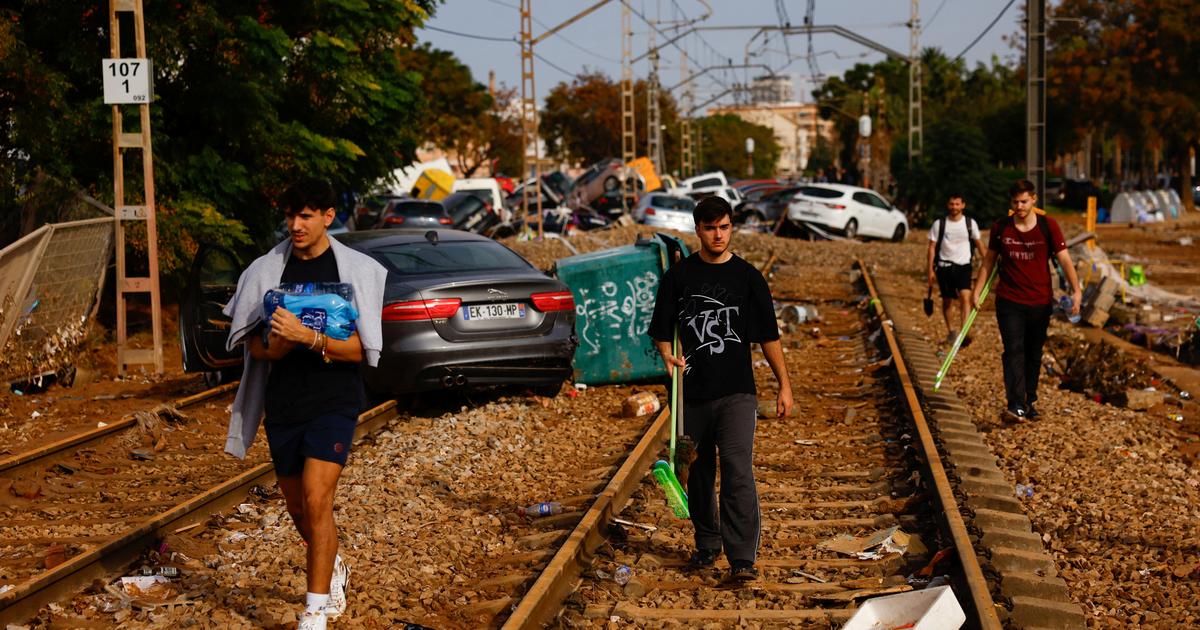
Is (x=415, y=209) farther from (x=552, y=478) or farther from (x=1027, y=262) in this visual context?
(x=552, y=478)

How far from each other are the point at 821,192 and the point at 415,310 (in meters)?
30.8

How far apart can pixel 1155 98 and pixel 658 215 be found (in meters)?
30.6

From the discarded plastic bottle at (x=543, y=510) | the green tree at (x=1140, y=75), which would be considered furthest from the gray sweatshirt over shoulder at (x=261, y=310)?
the green tree at (x=1140, y=75)

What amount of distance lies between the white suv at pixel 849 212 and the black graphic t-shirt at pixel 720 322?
109 feet

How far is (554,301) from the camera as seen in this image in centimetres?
1072

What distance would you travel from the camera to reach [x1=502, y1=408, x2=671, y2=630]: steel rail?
17.5 feet

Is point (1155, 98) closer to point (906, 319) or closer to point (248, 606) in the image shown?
point (906, 319)

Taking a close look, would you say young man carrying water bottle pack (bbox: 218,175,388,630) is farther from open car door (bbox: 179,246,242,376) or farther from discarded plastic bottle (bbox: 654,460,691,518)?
open car door (bbox: 179,246,242,376)

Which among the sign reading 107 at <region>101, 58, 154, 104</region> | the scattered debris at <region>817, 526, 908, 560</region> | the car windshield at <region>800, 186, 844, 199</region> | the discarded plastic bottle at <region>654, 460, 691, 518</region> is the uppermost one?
the sign reading 107 at <region>101, 58, 154, 104</region>

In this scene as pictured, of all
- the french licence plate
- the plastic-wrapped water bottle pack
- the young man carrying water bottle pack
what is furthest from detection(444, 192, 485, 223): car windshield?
the plastic-wrapped water bottle pack

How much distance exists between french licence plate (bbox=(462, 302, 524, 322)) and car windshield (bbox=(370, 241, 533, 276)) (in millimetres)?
465

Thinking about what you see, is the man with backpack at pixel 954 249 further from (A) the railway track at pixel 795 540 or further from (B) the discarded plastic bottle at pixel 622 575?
(B) the discarded plastic bottle at pixel 622 575

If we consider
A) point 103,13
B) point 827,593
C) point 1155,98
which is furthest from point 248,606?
point 1155,98

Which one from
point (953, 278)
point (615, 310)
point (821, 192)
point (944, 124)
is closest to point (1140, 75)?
point (944, 124)
